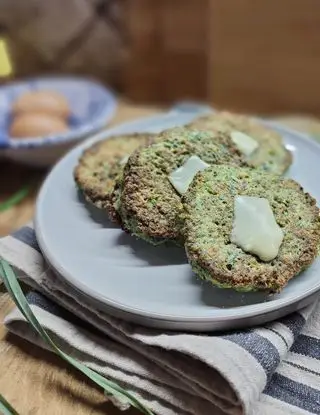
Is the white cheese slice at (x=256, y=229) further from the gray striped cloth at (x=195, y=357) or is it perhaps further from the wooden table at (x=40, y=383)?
the wooden table at (x=40, y=383)

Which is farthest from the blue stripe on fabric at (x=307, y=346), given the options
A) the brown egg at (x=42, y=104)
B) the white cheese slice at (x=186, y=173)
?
the brown egg at (x=42, y=104)

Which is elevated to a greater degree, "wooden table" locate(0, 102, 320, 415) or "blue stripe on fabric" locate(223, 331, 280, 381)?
"blue stripe on fabric" locate(223, 331, 280, 381)

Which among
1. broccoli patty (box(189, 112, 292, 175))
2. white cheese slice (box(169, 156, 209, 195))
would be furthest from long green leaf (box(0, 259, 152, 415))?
broccoli patty (box(189, 112, 292, 175))

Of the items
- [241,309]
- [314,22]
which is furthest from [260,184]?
[314,22]

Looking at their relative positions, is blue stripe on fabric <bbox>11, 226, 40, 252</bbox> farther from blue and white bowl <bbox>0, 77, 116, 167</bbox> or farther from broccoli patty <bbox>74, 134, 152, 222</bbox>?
blue and white bowl <bbox>0, 77, 116, 167</bbox>

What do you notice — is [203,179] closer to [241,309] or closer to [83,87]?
[241,309]

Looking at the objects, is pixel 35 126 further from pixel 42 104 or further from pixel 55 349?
pixel 55 349

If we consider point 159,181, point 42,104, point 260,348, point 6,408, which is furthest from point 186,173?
point 42,104
